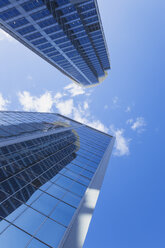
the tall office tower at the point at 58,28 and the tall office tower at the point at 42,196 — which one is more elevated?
the tall office tower at the point at 58,28

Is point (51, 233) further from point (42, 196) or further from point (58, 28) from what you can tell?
point (58, 28)

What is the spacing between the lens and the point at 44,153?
52.1 ft

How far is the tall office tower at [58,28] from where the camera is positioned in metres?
37.7

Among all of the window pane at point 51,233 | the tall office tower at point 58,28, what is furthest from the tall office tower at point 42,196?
the tall office tower at point 58,28

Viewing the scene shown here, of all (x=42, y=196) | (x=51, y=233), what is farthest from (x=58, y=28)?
(x=51, y=233)

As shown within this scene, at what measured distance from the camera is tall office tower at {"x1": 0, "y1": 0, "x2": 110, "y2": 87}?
37.7 m

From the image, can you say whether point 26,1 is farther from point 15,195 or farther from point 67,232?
point 67,232

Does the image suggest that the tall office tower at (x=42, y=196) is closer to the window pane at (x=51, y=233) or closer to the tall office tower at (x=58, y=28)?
the window pane at (x=51, y=233)

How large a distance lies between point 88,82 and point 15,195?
10496cm

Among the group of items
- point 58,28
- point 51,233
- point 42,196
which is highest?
point 58,28

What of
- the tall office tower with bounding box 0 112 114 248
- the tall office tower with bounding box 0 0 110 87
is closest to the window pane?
the tall office tower with bounding box 0 112 114 248

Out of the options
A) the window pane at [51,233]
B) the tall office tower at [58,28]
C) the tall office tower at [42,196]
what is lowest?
the window pane at [51,233]

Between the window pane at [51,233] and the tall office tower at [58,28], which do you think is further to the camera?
the tall office tower at [58,28]

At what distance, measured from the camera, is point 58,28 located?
45688 millimetres
